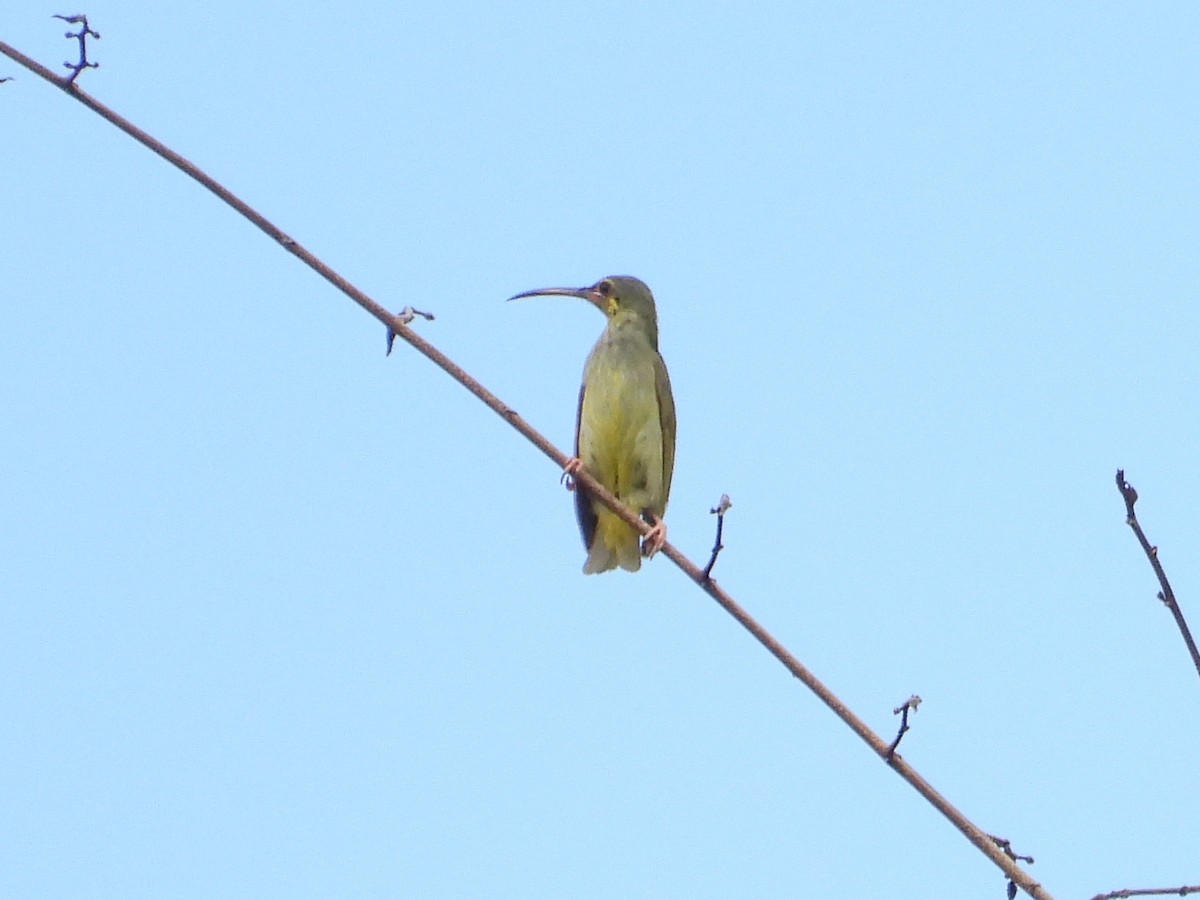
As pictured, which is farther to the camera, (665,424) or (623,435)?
(665,424)

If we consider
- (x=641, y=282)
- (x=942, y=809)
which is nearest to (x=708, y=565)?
(x=942, y=809)

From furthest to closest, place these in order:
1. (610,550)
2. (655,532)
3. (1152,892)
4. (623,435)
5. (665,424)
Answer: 1. (665,424)
2. (610,550)
3. (623,435)
4. (655,532)
5. (1152,892)

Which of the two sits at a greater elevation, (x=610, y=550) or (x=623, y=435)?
(x=623, y=435)

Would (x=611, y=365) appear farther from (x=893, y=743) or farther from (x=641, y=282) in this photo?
Answer: (x=893, y=743)

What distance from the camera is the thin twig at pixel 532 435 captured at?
3711 millimetres

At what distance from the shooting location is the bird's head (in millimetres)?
9312

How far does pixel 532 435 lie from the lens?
16.1 feet

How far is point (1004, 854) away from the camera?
3740 millimetres

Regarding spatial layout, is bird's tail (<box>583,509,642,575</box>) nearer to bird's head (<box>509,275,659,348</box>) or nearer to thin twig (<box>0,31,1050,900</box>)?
bird's head (<box>509,275,659,348</box>)

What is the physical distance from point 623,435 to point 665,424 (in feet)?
1.55

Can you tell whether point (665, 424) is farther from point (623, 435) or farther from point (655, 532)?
point (655, 532)

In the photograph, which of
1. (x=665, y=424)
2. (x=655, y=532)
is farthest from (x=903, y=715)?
(x=665, y=424)

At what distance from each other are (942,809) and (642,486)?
5.01 metres

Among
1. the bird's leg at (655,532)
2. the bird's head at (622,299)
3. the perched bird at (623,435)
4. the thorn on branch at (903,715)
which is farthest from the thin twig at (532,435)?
the bird's head at (622,299)
